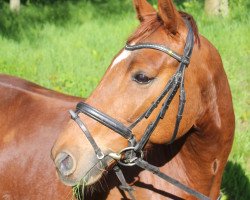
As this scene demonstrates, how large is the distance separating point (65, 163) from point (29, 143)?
3.26ft

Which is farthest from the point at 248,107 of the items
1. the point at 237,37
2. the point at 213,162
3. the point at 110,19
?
the point at 110,19

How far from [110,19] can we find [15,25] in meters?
1.96

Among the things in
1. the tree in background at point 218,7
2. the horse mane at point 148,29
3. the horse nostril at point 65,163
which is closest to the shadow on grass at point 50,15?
the tree in background at point 218,7

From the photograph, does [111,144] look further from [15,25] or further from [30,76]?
[15,25]

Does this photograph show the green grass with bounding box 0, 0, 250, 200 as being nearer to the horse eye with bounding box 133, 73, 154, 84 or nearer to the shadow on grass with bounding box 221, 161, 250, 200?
the shadow on grass with bounding box 221, 161, 250, 200

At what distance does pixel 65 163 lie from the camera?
7.26ft

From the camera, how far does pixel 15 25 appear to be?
9320mm

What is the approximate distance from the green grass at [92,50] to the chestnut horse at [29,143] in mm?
1729

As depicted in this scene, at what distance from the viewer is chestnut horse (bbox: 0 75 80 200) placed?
9.97 ft

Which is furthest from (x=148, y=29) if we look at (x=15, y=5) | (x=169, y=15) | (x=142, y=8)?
(x=15, y=5)

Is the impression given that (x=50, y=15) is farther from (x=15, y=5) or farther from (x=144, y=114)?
(x=144, y=114)

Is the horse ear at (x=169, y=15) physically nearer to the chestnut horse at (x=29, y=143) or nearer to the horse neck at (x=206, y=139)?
the horse neck at (x=206, y=139)

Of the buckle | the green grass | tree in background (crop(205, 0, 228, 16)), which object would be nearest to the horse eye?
the buckle

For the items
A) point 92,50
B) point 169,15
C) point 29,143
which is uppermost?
point 169,15
